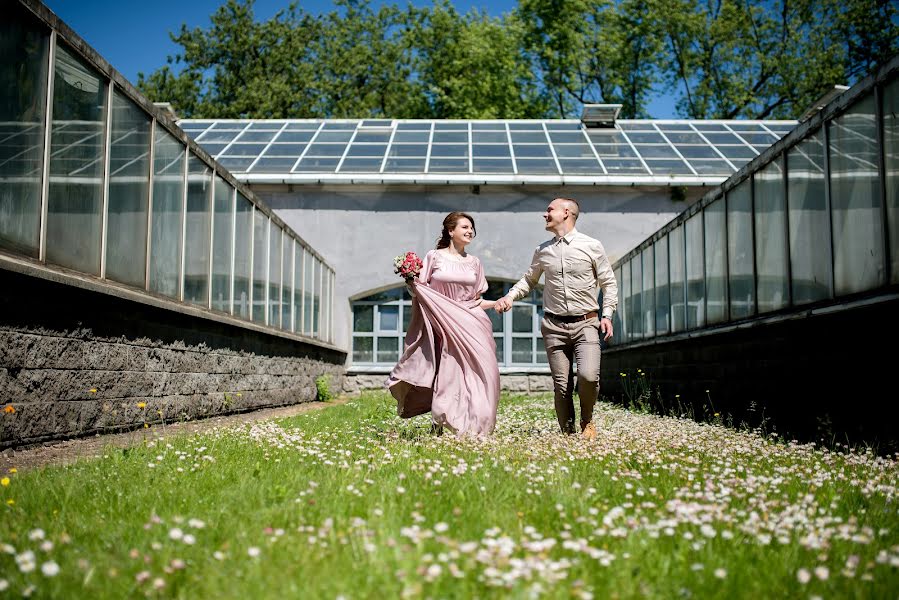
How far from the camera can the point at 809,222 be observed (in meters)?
7.99

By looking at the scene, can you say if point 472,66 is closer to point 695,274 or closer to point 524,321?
point 524,321

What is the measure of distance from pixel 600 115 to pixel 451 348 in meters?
17.2

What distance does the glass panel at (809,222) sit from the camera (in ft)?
24.9

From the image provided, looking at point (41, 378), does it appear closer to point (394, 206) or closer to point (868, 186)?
point (868, 186)

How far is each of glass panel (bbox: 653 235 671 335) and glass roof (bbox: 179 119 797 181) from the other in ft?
15.5

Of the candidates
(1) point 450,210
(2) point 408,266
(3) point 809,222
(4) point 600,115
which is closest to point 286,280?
(1) point 450,210

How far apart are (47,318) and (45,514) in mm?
2717

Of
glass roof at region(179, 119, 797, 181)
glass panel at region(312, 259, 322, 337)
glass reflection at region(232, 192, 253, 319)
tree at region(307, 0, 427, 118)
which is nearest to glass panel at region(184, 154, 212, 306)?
glass reflection at region(232, 192, 253, 319)

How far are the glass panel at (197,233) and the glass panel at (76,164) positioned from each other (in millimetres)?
2762

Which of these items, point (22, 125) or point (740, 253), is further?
point (740, 253)

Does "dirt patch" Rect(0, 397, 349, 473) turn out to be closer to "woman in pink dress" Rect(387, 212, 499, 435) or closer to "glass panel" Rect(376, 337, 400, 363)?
"woman in pink dress" Rect(387, 212, 499, 435)

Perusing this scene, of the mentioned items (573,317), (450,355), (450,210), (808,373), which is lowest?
(808,373)

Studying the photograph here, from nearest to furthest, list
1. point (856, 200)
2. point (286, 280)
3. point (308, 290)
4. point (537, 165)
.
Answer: point (856, 200) < point (286, 280) < point (308, 290) < point (537, 165)

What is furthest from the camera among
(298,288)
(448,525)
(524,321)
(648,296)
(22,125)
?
(524,321)
